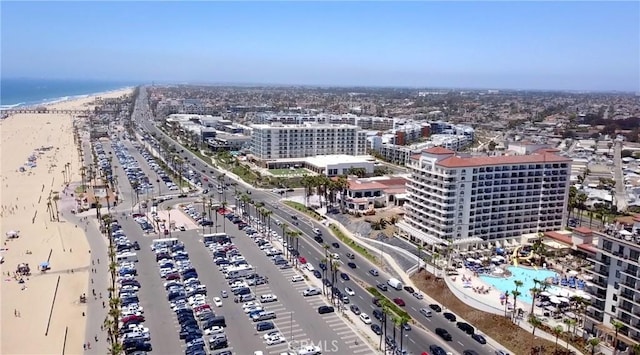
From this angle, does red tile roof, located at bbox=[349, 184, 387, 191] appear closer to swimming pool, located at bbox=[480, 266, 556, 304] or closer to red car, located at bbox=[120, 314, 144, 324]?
swimming pool, located at bbox=[480, 266, 556, 304]

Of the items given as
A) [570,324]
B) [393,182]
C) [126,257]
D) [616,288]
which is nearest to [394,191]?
[393,182]

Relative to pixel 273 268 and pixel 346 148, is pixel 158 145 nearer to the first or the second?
pixel 346 148

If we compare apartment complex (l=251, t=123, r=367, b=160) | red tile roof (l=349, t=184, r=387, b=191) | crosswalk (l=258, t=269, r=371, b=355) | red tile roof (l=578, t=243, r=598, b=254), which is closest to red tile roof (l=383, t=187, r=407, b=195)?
red tile roof (l=349, t=184, r=387, b=191)

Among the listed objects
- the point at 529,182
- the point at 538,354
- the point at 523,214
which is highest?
the point at 529,182

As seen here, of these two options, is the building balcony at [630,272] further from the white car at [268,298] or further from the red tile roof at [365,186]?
the red tile roof at [365,186]

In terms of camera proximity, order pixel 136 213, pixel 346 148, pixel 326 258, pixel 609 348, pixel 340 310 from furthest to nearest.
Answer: pixel 346 148
pixel 136 213
pixel 326 258
pixel 340 310
pixel 609 348

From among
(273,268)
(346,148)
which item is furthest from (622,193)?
(273,268)

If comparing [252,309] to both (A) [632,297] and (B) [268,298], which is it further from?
(A) [632,297]
